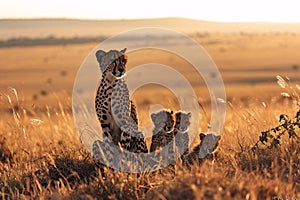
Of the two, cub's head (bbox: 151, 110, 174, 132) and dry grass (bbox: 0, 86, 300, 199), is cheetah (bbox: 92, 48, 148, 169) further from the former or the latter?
cub's head (bbox: 151, 110, 174, 132)

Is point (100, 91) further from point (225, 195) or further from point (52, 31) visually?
point (52, 31)

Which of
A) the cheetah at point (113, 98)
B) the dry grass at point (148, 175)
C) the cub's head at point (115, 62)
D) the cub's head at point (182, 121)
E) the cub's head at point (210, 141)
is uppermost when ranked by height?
the cub's head at point (115, 62)

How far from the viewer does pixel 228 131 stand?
7.00 meters

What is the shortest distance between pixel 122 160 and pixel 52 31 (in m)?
72.3

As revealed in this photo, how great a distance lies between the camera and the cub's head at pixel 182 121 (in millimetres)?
6727

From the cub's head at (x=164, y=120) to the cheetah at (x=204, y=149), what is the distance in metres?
0.37

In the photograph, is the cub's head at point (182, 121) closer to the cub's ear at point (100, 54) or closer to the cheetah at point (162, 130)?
the cheetah at point (162, 130)

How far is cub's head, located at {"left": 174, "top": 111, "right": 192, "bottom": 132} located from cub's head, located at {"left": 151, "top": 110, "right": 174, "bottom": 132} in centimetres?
→ 11

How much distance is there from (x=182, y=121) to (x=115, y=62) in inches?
53.9

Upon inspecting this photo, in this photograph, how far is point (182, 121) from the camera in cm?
677

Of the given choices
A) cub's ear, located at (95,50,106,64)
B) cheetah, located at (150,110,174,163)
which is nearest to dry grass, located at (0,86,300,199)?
cheetah, located at (150,110,174,163)

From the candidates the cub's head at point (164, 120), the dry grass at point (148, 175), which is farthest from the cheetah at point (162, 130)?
the dry grass at point (148, 175)

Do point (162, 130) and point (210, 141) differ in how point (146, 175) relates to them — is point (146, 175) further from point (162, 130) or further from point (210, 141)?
point (162, 130)

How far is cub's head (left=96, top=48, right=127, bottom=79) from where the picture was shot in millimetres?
5637
